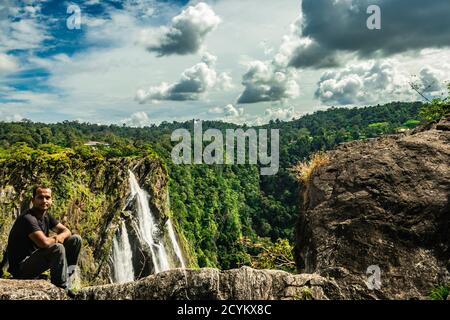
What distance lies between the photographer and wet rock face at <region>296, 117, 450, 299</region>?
580 centimetres

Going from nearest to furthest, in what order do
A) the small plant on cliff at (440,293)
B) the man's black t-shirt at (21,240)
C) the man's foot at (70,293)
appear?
1. the small plant on cliff at (440,293)
2. the man's foot at (70,293)
3. the man's black t-shirt at (21,240)

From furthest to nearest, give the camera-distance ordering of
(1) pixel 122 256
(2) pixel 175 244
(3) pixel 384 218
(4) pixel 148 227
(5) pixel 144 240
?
(2) pixel 175 244 < (4) pixel 148 227 < (5) pixel 144 240 < (1) pixel 122 256 < (3) pixel 384 218

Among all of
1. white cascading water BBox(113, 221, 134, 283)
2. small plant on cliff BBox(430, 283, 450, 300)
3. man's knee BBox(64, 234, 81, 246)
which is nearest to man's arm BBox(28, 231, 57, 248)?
man's knee BBox(64, 234, 81, 246)

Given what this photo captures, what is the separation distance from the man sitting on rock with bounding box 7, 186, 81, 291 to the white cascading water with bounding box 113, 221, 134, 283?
92.4 ft

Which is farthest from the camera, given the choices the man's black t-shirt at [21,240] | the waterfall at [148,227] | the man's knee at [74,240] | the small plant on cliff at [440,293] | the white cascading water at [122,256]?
the waterfall at [148,227]

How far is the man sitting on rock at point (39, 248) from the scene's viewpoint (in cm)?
565

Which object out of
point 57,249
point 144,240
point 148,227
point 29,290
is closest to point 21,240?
point 57,249

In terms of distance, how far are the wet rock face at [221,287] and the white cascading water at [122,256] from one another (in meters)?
28.8

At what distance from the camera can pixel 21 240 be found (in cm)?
585

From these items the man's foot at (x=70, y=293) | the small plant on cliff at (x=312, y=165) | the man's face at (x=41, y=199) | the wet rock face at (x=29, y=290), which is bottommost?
the man's foot at (x=70, y=293)

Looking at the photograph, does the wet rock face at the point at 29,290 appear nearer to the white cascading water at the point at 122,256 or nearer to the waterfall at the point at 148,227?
the white cascading water at the point at 122,256

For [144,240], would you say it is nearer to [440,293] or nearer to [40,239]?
[40,239]

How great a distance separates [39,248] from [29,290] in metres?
0.62

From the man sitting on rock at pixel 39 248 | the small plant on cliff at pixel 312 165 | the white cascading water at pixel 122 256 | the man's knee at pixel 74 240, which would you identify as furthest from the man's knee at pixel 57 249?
the white cascading water at pixel 122 256
